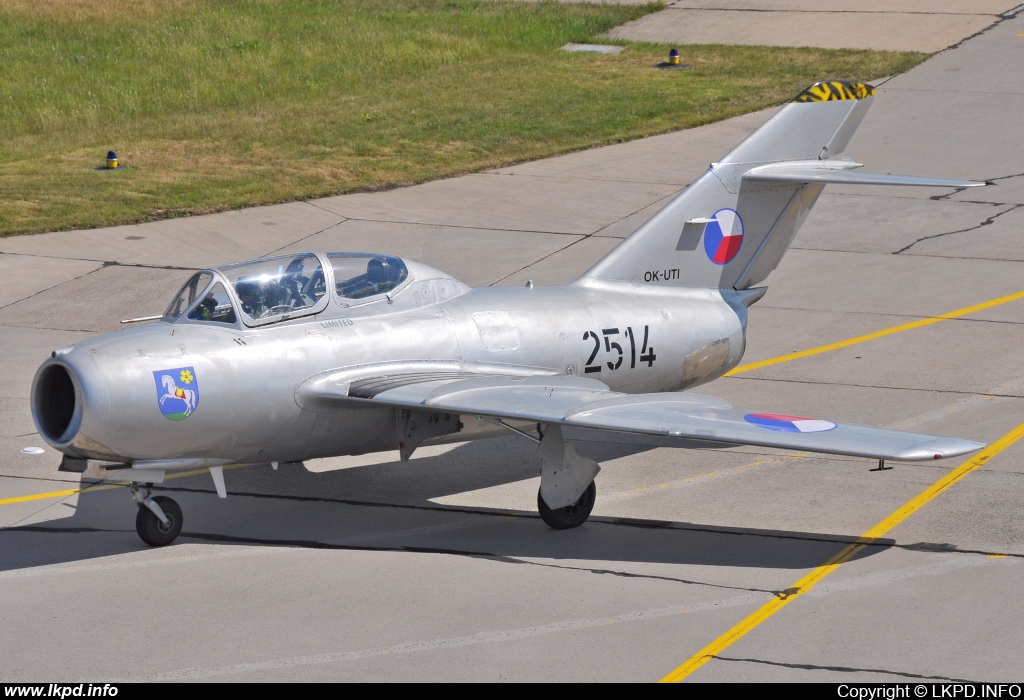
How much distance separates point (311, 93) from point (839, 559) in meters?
22.7

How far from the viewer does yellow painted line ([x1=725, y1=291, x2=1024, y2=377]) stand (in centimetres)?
1540

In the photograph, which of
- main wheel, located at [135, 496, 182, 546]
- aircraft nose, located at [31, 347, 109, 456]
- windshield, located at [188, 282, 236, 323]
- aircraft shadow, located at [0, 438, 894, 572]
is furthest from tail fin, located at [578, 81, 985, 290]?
aircraft nose, located at [31, 347, 109, 456]

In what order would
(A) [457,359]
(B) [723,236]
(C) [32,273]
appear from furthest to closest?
1. (C) [32,273]
2. (B) [723,236]
3. (A) [457,359]

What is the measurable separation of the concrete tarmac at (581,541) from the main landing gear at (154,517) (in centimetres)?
17

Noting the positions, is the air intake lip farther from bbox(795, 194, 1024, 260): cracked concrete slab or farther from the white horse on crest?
bbox(795, 194, 1024, 260): cracked concrete slab

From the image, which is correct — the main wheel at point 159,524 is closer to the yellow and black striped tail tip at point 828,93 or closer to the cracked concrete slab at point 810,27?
the yellow and black striped tail tip at point 828,93

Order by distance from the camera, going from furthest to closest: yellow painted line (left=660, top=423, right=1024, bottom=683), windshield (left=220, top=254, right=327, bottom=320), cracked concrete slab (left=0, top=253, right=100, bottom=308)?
cracked concrete slab (left=0, top=253, right=100, bottom=308)
windshield (left=220, top=254, right=327, bottom=320)
yellow painted line (left=660, top=423, right=1024, bottom=683)

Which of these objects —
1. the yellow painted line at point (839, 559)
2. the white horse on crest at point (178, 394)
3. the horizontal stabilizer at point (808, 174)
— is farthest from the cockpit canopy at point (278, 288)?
the yellow painted line at point (839, 559)

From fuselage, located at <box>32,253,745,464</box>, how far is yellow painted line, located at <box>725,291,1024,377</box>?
7.04ft

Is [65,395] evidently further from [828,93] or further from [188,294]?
[828,93]

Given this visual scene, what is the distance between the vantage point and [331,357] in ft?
36.6

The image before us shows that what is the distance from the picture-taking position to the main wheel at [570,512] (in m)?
11.1

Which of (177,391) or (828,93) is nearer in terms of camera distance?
(177,391)

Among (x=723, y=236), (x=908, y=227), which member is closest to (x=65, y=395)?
(x=723, y=236)
